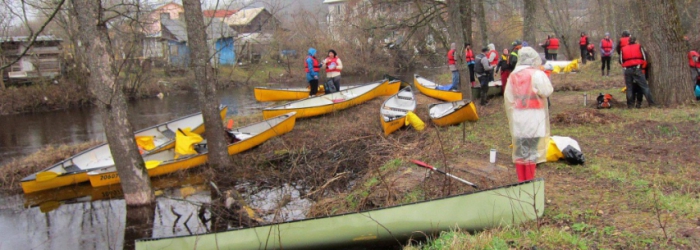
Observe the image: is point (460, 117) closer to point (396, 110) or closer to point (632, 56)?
point (396, 110)

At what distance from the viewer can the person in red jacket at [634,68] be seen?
9.80m

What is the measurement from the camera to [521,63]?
5441 mm

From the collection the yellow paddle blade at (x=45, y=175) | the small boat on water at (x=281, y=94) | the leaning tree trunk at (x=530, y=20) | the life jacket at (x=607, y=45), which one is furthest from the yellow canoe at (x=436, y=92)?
the yellow paddle blade at (x=45, y=175)

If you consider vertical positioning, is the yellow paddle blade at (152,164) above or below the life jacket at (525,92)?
below

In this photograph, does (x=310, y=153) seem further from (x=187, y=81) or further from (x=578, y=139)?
(x=187, y=81)

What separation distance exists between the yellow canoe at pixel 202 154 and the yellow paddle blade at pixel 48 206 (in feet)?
2.23

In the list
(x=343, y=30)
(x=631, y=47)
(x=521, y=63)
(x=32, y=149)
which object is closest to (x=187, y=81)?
(x=343, y=30)

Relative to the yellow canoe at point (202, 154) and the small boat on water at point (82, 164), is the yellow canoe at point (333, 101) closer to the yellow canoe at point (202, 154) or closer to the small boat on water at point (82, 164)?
the yellow canoe at point (202, 154)

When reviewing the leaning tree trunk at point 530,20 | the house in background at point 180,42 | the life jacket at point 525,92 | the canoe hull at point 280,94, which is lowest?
the canoe hull at point 280,94

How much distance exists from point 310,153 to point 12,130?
12446 millimetres

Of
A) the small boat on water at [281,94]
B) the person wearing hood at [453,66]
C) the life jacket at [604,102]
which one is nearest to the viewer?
the life jacket at [604,102]

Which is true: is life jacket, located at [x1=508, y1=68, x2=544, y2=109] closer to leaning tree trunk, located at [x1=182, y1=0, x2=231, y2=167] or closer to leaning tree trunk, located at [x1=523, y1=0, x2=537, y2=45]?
leaning tree trunk, located at [x1=182, y1=0, x2=231, y2=167]

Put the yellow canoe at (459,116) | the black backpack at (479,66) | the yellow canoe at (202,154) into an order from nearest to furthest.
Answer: the yellow canoe at (202,154) → the yellow canoe at (459,116) → the black backpack at (479,66)

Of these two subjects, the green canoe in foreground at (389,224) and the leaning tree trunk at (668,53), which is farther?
the leaning tree trunk at (668,53)
